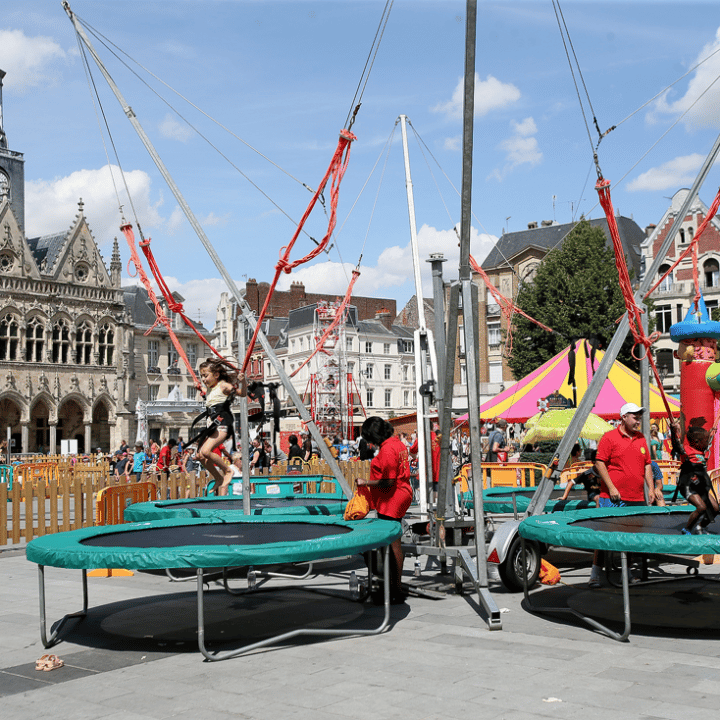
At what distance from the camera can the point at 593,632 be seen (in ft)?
21.5

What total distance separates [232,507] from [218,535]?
4034mm

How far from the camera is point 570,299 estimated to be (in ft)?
130

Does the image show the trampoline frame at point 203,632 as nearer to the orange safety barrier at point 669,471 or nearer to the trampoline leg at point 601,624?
the trampoline leg at point 601,624

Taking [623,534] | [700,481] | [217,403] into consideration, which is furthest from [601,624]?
[217,403]

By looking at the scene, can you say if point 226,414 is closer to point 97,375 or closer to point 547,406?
point 547,406

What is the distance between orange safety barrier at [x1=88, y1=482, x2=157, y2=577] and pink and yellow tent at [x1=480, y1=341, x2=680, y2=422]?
961cm

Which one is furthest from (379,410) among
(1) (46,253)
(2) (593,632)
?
(2) (593,632)

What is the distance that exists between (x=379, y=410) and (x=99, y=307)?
2373cm

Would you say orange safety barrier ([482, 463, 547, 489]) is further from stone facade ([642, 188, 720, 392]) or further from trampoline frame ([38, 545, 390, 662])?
stone facade ([642, 188, 720, 392])

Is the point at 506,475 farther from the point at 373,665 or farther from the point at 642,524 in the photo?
the point at 373,665

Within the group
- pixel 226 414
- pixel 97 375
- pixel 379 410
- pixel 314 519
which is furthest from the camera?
pixel 379 410

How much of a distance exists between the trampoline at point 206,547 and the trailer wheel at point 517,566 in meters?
1.37

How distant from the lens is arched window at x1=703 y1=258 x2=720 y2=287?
49188mm

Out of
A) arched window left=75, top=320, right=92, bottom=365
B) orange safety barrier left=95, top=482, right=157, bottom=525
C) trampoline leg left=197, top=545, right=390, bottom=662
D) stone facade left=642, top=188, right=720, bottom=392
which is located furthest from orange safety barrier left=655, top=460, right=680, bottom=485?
arched window left=75, top=320, right=92, bottom=365
